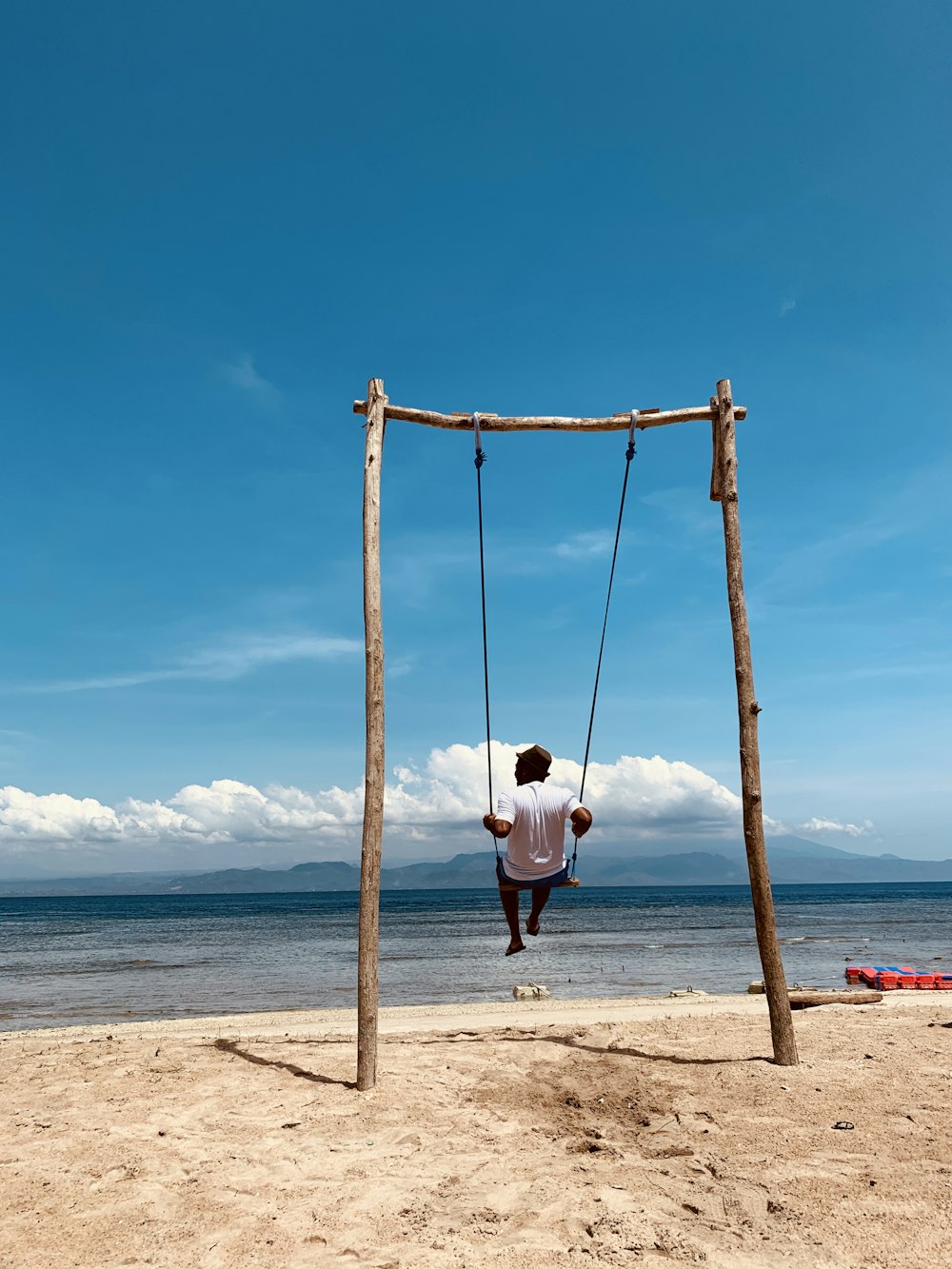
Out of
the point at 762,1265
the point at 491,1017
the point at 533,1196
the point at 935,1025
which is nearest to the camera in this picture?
the point at 762,1265

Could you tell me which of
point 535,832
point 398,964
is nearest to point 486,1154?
point 535,832

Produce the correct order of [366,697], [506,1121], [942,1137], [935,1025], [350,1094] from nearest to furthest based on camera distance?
[942,1137] < [506,1121] < [350,1094] < [366,697] < [935,1025]

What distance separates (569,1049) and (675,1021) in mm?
2212

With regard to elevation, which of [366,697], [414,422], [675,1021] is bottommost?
[675,1021]

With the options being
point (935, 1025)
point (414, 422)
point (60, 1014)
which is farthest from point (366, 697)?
point (60, 1014)

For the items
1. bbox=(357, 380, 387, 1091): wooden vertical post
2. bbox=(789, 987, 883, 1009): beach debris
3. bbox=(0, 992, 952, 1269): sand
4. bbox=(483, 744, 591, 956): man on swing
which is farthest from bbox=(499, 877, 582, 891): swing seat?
bbox=(789, 987, 883, 1009): beach debris

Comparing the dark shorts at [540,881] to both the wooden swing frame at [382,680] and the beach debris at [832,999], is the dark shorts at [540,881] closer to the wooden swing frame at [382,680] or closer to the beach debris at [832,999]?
the wooden swing frame at [382,680]

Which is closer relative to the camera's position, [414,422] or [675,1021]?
Answer: [414,422]

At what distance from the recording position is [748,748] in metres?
7.56

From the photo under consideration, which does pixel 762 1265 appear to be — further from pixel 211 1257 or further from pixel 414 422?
pixel 414 422

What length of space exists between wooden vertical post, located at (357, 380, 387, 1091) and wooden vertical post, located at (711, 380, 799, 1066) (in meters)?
3.19

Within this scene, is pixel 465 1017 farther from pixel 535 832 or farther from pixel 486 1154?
pixel 486 1154

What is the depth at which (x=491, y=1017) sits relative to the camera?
1216cm

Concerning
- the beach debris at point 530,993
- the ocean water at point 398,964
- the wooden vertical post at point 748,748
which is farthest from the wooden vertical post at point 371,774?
the ocean water at point 398,964
